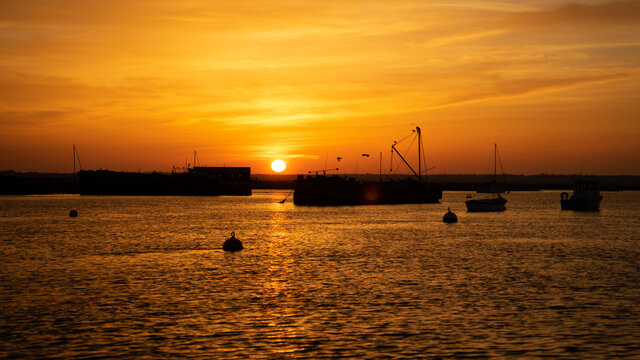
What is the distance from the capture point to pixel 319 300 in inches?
1523

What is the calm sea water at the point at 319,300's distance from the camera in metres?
27.8

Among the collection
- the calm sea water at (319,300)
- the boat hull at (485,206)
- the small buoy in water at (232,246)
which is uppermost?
the boat hull at (485,206)

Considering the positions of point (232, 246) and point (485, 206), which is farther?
point (485, 206)

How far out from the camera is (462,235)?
306 ft

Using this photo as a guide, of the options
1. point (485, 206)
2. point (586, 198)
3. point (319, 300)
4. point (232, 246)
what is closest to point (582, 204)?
point (586, 198)

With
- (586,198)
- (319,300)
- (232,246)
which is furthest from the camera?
(586,198)

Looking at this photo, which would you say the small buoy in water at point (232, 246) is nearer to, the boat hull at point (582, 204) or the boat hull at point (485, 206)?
the boat hull at point (485, 206)

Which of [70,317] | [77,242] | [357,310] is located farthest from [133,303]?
[77,242]

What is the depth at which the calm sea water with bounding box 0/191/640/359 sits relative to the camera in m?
27.8

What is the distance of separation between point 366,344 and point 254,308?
1012 centimetres

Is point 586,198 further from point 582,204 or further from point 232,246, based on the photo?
point 232,246

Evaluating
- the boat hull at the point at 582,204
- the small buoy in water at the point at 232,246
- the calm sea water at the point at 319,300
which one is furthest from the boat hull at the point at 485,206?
the small buoy in water at the point at 232,246

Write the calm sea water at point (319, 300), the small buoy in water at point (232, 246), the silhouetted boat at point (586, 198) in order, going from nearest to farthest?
the calm sea water at point (319, 300)
the small buoy in water at point (232, 246)
the silhouetted boat at point (586, 198)

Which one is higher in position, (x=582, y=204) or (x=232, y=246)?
→ (x=582, y=204)
